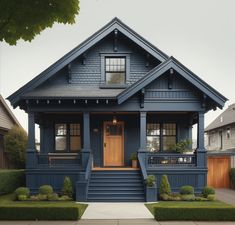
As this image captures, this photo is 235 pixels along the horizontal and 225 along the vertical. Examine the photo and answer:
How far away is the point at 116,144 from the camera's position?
61.9ft

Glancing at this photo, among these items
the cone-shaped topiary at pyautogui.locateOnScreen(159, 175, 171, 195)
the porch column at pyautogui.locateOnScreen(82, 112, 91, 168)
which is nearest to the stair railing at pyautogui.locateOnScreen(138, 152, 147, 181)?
the cone-shaped topiary at pyautogui.locateOnScreen(159, 175, 171, 195)

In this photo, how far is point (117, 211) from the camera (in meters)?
12.3

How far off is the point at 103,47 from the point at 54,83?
326cm

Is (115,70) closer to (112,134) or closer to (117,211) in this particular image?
(112,134)

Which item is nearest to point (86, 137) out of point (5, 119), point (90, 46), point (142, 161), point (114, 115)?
point (114, 115)

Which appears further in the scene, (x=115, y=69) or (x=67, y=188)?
(x=115, y=69)

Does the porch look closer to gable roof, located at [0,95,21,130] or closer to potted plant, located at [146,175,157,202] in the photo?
potted plant, located at [146,175,157,202]

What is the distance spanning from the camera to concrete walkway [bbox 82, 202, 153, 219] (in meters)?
11.4

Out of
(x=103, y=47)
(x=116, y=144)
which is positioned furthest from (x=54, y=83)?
(x=116, y=144)

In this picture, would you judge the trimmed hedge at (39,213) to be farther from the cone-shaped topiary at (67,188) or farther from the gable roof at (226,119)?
the gable roof at (226,119)

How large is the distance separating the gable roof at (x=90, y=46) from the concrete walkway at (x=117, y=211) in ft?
22.5

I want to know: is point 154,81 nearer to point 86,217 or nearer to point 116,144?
point 116,144

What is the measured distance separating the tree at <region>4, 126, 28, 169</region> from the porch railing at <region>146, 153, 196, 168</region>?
935 cm

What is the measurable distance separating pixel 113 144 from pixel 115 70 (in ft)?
13.2
